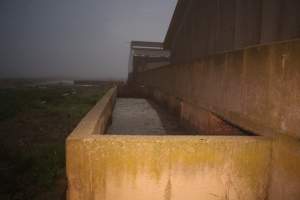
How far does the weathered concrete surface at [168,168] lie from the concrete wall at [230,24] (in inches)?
74.3

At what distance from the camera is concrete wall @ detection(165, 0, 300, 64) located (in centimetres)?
334

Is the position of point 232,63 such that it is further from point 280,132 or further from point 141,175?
point 141,175

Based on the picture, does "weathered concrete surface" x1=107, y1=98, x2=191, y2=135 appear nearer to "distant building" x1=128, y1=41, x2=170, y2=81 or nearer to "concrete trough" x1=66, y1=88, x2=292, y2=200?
"concrete trough" x1=66, y1=88, x2=292, y2=200

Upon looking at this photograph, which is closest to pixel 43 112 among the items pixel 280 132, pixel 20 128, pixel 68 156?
pixel 20 128

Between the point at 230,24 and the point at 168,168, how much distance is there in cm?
430

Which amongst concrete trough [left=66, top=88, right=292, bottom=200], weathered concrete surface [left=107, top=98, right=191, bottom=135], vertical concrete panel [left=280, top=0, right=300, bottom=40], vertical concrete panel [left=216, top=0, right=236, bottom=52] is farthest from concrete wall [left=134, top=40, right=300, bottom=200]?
weathered concrete surface [left=107, top=98, right=191, bottom=135]

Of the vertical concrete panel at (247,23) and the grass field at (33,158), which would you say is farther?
the grass field at (33,158)

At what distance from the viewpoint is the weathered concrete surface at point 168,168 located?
7.55ft

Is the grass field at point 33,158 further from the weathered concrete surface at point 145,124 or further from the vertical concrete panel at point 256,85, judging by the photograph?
the vertical concrete panel at point 256,85

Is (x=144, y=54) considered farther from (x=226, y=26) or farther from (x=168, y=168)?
(x=168, y=168)

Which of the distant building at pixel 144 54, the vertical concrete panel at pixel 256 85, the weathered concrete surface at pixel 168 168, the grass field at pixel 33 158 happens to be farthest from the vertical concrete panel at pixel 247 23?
the distant building at pixel 144 54

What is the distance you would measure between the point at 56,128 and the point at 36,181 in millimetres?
5407

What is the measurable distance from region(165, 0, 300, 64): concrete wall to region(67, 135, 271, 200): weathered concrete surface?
1.89m

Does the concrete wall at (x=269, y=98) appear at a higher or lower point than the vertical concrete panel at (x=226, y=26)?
lower
